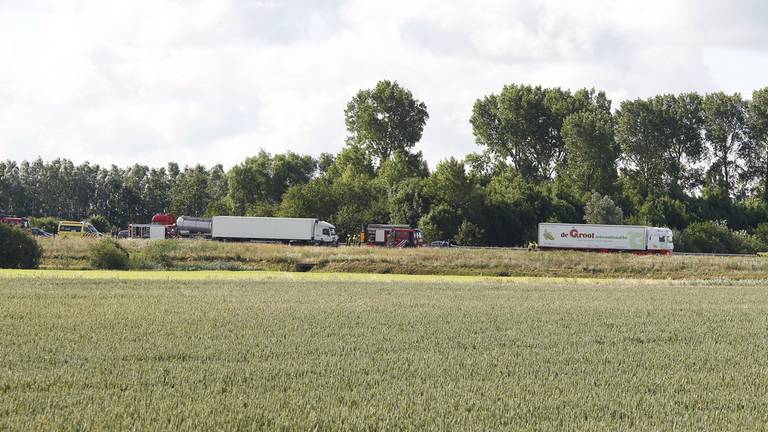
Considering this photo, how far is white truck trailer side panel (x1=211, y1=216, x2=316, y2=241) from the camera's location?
10162 cm

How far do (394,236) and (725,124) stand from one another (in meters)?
48.1

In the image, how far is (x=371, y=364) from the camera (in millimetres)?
20688

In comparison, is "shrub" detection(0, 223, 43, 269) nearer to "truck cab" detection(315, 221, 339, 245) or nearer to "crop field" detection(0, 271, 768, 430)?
"crop field" detection(0, 271, 768, 430)

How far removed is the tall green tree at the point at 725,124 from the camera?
11962cm

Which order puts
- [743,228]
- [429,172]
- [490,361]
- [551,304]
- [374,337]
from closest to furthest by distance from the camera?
[490,361], [374,337], [551,304], [743,228], [429,172]

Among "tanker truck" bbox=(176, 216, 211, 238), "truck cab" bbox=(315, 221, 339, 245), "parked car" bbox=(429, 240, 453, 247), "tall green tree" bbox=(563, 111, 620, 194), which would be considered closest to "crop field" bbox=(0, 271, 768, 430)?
"truck cab" bbox=(315, 221, 339, 245)

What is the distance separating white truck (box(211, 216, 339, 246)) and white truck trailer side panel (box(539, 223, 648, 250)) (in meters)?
22.5

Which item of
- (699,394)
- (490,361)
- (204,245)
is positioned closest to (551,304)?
(490,361)

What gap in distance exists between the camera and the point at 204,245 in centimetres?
7600

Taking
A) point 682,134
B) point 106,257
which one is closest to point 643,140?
point 682,134

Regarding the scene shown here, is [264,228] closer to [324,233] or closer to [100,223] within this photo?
[324,233]

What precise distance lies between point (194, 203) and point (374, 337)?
142888 millimetres

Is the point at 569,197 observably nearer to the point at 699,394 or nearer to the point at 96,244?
the point at 96,244

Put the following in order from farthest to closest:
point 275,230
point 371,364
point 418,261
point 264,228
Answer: point 264,228, point 275,230, point 418,261, point 371,364
